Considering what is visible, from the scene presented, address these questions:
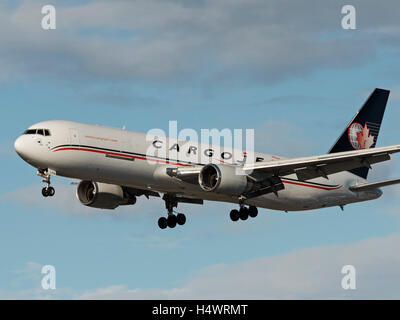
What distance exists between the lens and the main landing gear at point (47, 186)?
53.1 meters

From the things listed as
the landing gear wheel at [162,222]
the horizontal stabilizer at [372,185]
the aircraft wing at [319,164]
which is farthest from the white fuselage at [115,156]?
the horizontal stabilizer at [372,185]

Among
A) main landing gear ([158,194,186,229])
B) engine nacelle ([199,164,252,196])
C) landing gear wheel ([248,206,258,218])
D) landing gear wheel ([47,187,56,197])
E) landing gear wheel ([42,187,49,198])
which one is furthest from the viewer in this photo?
main landing gear ([158,194,186,229])

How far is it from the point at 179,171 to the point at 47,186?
27.4 feet

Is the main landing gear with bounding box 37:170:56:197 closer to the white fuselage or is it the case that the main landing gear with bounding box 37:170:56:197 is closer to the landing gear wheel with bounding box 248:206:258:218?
the white fuselage

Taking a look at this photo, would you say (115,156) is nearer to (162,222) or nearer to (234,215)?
(162,222)

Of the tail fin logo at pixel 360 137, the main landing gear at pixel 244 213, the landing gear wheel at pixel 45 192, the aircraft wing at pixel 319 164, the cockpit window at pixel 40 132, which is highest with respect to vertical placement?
the tail fin logo at pixel 360 137

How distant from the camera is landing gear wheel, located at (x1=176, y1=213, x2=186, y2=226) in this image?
63.4 meters

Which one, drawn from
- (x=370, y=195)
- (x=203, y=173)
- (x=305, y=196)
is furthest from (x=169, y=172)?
(x=370, y=195)

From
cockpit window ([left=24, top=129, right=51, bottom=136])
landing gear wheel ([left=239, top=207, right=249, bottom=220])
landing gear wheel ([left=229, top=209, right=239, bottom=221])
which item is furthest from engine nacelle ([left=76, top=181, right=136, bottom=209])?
cockpit window ([left=24, top=129, right=51, bottom=136])

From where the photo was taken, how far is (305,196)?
6322cm

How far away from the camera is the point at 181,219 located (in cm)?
6341

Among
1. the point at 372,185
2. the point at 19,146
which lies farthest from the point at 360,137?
the point at 19,146

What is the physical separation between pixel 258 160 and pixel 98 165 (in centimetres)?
1236

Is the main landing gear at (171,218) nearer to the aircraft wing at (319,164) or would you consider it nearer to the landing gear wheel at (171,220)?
the landing gear wheel at (171,220)
